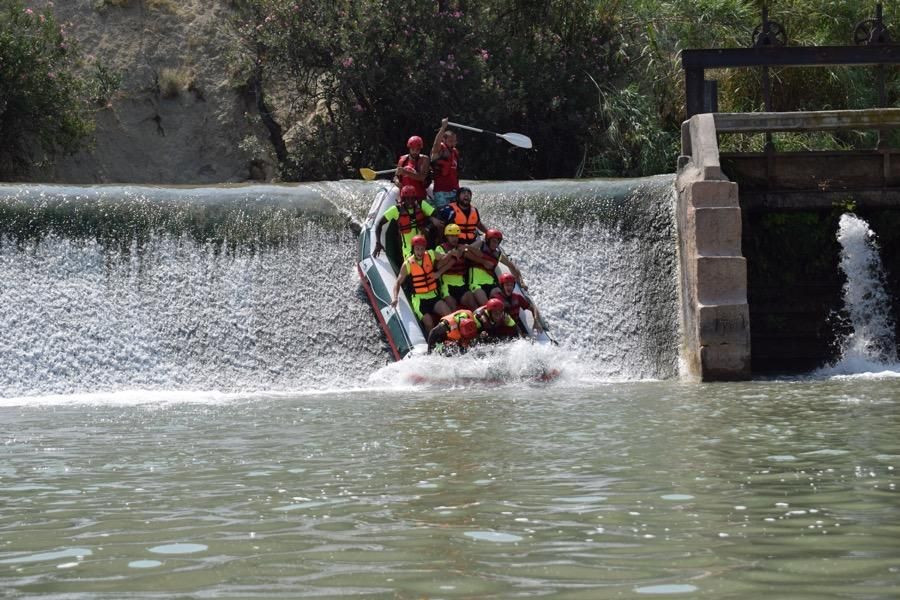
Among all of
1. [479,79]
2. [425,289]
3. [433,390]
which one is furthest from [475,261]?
[479,79]

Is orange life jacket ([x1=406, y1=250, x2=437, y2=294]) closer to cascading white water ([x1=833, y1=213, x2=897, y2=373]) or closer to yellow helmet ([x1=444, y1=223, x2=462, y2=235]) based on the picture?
yellow helmet ([x1=444, y1=223, x2=462, y2=235])

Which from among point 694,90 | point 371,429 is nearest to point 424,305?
point 371,429

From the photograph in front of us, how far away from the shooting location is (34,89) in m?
23.8

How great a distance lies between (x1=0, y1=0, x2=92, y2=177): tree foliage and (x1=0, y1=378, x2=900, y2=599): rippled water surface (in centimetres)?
1427

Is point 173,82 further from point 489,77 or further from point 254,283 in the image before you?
point 254,283

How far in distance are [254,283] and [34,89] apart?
10.4 meters

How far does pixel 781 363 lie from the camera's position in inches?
620

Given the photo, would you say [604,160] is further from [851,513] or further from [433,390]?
[851,513]

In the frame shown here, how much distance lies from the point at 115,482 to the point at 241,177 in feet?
71.6

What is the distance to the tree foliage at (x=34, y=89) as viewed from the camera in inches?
925

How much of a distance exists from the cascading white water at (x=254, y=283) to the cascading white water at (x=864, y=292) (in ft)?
7.36

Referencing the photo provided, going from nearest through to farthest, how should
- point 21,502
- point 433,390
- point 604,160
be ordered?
1. point 21,502
2. point 433,390
3. point 604,160

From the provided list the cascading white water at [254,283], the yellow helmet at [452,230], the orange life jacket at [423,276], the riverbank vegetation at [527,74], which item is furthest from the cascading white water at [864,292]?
the riverbank vegetation at [527,74]

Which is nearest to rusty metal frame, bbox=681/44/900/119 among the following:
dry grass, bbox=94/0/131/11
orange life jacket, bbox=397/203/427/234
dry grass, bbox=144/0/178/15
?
orange life jacket, bbox=397/203/427/234
